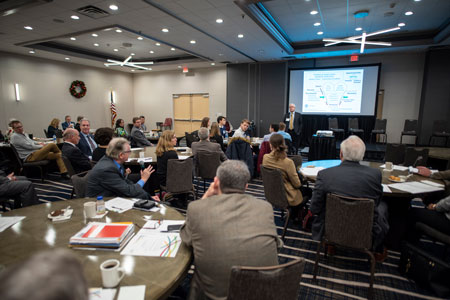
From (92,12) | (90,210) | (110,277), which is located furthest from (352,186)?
(92,12)

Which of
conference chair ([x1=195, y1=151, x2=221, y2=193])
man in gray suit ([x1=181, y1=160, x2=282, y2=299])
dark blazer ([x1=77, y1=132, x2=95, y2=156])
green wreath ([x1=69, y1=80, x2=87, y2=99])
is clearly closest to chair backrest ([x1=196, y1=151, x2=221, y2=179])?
conference chair ([x1=195, y1=151, x2=221, y2=193])

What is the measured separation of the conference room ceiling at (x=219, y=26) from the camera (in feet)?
17.1

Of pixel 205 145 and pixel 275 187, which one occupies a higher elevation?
pixel 205 145

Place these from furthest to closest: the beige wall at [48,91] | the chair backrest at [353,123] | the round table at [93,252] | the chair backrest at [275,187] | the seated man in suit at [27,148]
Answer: the beige wall at [48,91] → the chair backrest at [353,123] → the seated man in suit at [27,148] → the chair backrest at [275,187] → the round table at [93,252]

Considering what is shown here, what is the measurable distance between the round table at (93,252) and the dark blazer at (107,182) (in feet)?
1.14

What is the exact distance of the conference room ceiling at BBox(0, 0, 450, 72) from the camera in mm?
5215

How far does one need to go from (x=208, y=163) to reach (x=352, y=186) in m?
2.49

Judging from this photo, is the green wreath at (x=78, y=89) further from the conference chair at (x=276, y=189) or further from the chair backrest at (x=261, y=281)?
the chair backrest at (x=261, y=281)

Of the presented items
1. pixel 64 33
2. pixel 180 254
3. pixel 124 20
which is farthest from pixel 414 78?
pixel 64 33

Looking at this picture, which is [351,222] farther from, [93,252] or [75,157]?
[75,157]

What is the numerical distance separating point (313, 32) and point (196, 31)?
364 centimetres

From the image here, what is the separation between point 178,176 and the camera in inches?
140

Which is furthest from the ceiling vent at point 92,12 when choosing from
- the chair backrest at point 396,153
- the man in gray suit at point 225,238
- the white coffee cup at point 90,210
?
the chair backrest at point 396,153

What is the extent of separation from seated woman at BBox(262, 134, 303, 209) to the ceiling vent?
189 inches
